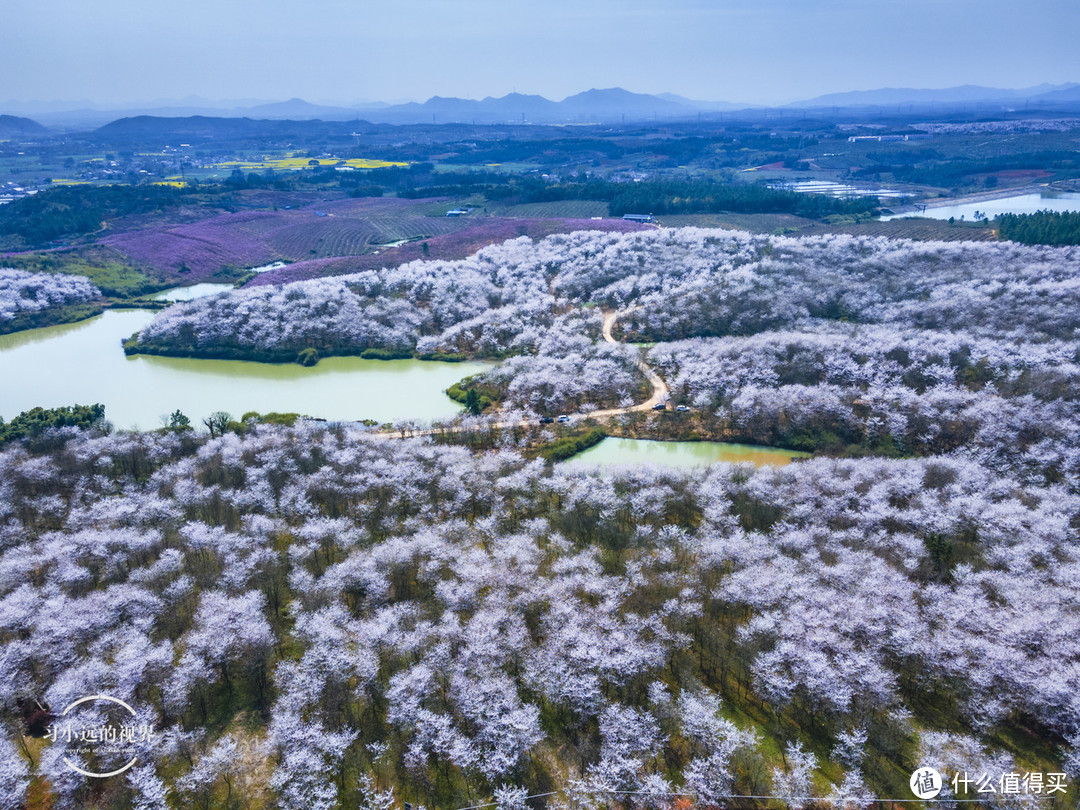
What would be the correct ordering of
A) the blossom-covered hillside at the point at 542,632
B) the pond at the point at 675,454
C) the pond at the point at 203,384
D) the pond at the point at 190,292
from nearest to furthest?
the blossom-covered hillside at the point at 542,632 → the pond at the point at 675,454 → the pond at the point at 203,384 → the pond at the point at 190,292

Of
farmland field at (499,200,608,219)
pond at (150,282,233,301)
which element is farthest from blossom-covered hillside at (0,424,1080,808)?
farmland field at (499,200,608,219)

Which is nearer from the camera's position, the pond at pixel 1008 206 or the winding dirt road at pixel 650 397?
the winding dirt road at pixel 650 397

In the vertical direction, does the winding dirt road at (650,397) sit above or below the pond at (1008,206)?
below

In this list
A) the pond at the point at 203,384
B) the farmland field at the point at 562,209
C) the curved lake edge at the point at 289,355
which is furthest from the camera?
the farmland field at the point at 562,209

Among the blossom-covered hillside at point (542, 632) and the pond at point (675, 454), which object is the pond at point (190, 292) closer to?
the blossom-covered hillside at point (542, 632)

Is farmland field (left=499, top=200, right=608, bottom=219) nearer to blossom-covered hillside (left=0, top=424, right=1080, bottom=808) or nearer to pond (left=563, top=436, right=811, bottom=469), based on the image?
pond (left=563, top=436, right=811, bottom=469)

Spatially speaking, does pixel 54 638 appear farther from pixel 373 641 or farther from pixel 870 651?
pixel 870 651

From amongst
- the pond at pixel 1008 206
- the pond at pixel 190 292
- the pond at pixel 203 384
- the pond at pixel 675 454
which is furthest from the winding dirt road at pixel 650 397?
the pond at pixel 1008 206

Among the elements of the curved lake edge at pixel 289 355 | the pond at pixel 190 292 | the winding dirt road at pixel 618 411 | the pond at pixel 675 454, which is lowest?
the pond at pixel 675 454
